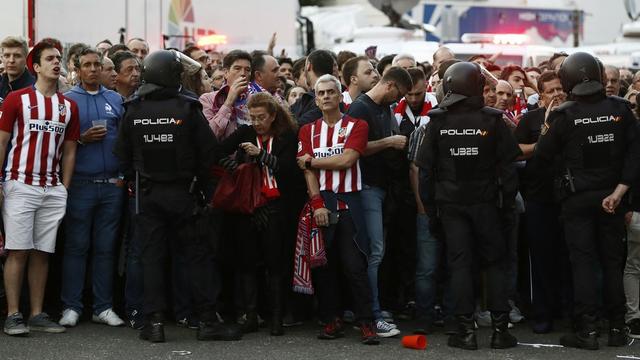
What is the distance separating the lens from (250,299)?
988 cm

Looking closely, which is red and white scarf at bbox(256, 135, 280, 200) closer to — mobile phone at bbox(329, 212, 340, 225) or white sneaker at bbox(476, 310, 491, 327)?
mobile phone at bbox(329, 212, 340, 225)

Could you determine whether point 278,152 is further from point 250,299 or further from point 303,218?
point 250,299

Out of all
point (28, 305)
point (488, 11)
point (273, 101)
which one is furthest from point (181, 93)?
point (488, 11)

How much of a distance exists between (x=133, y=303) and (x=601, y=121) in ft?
12.4

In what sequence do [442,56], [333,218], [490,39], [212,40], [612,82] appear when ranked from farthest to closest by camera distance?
1. [212,40]
2. [490,39]
3. [442,56]
4. [612,82]
5. [333,218]

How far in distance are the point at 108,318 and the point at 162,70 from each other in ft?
6.70

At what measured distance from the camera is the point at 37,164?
31.7ft

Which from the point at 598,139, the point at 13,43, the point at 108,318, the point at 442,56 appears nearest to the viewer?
the point at 598,139

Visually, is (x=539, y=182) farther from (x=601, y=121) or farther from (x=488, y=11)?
(x=488, y=11)

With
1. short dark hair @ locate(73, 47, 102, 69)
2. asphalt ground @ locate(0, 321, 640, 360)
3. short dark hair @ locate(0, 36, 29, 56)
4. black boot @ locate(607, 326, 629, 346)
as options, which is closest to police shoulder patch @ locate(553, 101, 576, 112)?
black boot @ locate(607, 326, 629, 346)

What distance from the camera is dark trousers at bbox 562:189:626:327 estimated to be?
30.8ft

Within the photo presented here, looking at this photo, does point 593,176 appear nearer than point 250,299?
Yes

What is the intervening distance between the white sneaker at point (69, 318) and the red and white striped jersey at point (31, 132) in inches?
40.3

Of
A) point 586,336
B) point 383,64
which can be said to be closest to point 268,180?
point 586,336
